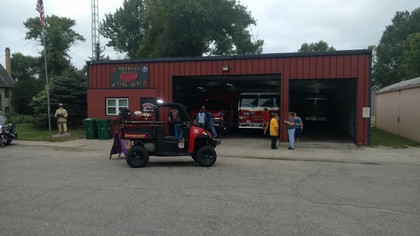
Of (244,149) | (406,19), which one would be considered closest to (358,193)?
(244,149)

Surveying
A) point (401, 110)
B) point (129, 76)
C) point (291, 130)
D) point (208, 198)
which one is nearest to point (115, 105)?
point (129, 76)

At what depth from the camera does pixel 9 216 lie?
20.0ft

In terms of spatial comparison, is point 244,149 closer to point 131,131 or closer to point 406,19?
point 131,131

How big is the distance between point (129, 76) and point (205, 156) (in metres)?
10.1

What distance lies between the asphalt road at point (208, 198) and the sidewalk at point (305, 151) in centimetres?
119

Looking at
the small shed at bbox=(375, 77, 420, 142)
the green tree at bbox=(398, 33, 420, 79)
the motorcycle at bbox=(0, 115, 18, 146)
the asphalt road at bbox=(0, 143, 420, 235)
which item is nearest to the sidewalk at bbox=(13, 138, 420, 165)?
the motorcycle at bbox=(0, 115, 18, 146)

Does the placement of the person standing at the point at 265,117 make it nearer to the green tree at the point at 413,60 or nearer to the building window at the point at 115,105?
the building window at the point at 115,105

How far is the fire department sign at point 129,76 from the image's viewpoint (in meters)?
19.8

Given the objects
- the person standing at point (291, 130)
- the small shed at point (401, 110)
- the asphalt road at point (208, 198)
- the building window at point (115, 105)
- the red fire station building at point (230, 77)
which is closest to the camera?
the asphalt road at point (208, 198)

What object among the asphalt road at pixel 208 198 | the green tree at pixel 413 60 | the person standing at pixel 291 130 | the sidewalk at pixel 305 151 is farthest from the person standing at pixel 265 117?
the green tree at pixel 413 60

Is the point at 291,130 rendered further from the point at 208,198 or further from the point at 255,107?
the point at 208,198

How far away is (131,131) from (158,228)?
599cm

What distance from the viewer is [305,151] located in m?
14.8

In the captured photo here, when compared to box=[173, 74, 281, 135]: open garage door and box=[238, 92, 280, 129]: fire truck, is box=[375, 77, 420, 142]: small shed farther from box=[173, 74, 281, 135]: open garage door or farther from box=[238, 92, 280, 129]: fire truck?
box=[173, 74, 281, 135]: open garage door
